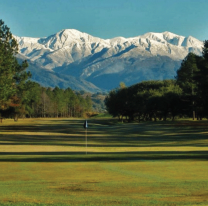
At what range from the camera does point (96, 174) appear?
73.7 ft

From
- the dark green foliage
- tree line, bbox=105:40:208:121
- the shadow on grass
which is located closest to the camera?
the shadow on grass

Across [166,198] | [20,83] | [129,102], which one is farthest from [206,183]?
[129,102]

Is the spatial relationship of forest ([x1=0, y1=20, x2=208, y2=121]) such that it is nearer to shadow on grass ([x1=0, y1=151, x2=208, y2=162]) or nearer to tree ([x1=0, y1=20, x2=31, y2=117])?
tree ([x1=0, y1=20, x2=31, y2=117])

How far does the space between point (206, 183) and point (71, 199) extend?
5.93 meters

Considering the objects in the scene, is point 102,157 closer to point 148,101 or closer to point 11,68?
point 11,68

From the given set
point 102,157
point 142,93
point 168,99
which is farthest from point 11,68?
point 142,93

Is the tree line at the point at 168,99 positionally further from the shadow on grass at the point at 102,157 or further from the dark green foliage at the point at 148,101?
the shadow on grass at the point at 102,157

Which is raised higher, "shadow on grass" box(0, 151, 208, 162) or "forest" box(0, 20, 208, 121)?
"forest" box(0, 20, 208, 121)

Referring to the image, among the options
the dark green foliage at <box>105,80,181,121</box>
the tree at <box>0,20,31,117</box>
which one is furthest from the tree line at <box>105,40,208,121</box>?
the tree at <box>0,20,31,117</box>

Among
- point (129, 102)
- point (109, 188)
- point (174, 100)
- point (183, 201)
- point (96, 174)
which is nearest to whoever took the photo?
point (183, 201)

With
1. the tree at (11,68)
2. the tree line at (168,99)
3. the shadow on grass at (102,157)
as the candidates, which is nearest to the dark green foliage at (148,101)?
the tree line at (168,99)

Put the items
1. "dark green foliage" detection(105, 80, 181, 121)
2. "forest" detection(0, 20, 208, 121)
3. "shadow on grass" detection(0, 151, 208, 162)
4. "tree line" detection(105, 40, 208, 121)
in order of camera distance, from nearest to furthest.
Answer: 1. "shadow on grass" detection(0, 151, 208, 162)
2. "forest" detection(0, 20, 208, 121)
3. "tree line" detection(105, 40, 208, 121)
4. "dark green foliage" detection(105, 80, 181, 121)

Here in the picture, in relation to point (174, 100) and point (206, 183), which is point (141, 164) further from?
point (174, 100)

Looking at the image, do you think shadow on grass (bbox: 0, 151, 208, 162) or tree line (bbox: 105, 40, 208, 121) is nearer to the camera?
shadow on grass (bbox: 0, 151, 208, 162)
